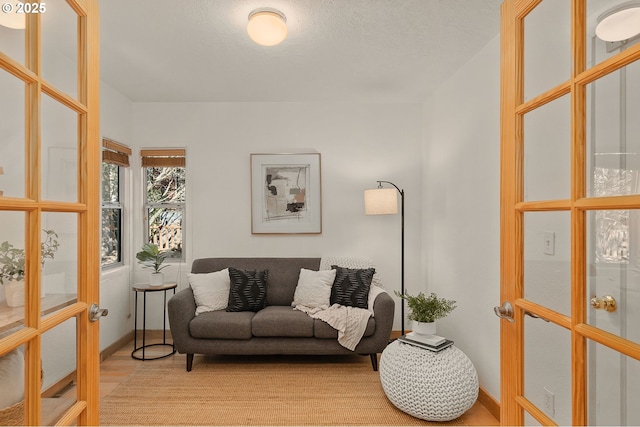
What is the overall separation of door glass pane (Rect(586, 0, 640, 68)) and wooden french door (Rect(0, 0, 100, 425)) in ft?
4.50

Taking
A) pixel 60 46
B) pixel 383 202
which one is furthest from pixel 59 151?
pixel 383 202

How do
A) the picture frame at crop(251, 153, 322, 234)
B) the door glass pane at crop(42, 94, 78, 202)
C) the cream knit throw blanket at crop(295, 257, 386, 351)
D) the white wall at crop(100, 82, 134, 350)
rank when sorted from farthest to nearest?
the picture frame at crop(251, 153, 322, 234) → the white wall at crop(100, 82, 134, 350) → the cream knit throw blanket at crop(295, 257, 386, 351) → the door glass pane at crop(42, 94, 78, 202)

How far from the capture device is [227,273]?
378 cm

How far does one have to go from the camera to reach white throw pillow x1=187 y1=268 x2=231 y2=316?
3529 millimetres

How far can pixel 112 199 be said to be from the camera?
396 centimetres

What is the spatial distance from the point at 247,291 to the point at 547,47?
3108 millimetres

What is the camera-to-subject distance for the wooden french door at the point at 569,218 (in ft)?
2.78

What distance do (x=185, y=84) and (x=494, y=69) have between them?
2.76 metres

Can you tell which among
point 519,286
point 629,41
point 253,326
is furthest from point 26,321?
point 253,326

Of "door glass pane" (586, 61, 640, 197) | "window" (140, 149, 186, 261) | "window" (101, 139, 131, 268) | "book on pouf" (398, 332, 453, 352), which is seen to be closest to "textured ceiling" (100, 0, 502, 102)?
"window" (101, 139, 131, 268)

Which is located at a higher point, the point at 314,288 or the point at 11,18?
the point at 11,18

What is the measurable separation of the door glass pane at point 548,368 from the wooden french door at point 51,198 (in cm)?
137

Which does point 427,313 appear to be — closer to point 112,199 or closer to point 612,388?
point 612,388

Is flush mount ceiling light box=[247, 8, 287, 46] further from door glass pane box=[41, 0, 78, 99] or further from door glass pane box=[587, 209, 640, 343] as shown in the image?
door glass pane box=[587, 209, 640, 343]
